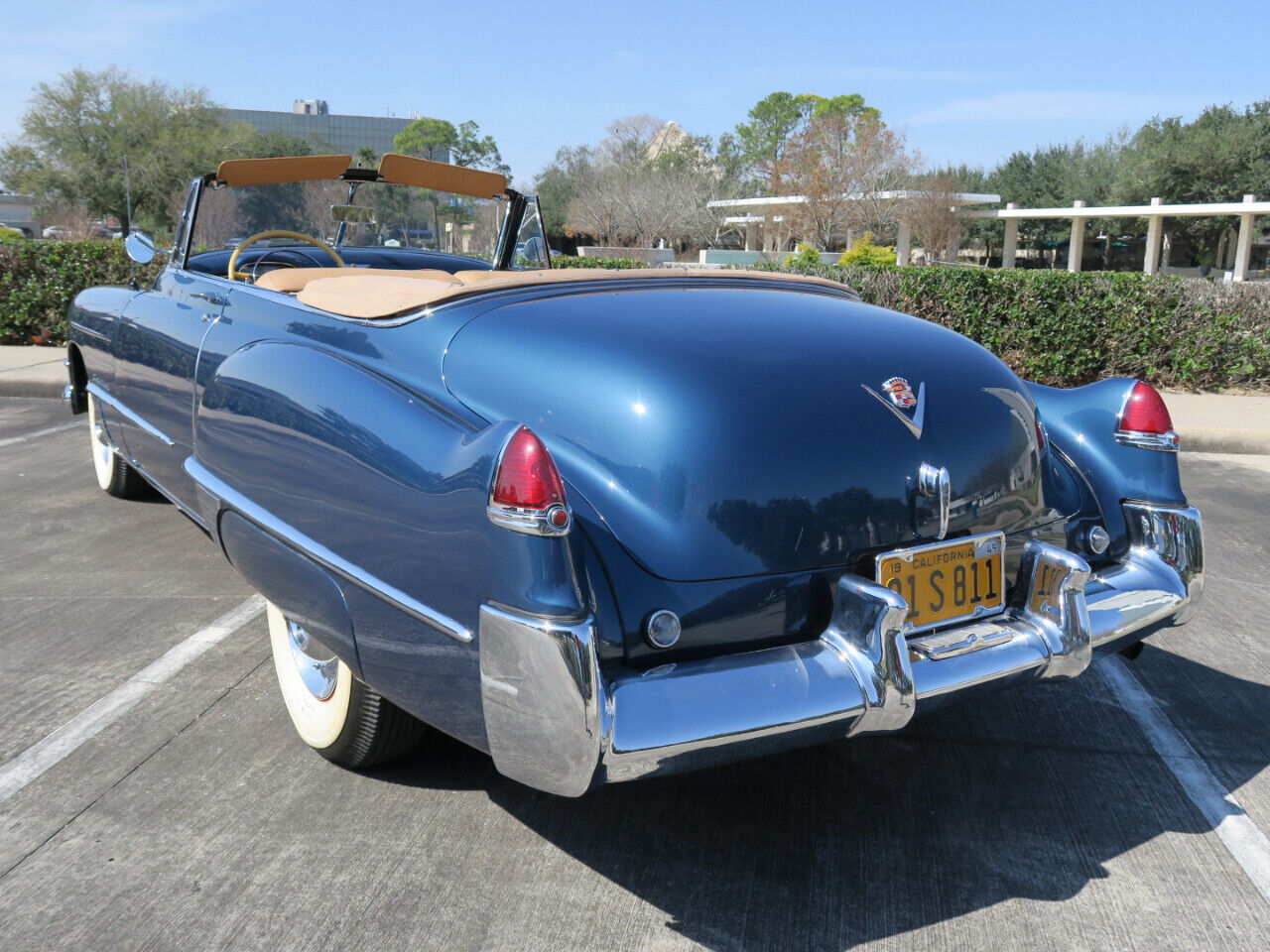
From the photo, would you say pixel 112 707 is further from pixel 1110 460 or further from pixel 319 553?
pixel 1110 460

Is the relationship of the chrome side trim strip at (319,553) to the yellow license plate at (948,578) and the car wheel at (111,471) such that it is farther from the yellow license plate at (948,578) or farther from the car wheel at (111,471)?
the car wheel at (111,471)

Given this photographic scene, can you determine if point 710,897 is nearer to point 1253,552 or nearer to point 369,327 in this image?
point 369,327

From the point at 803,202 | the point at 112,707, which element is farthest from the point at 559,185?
the point at 112,707

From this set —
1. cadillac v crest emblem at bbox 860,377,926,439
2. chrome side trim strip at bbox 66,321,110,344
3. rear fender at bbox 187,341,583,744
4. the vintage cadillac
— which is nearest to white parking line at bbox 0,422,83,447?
chrome side trim strip at bbox 66,321,110,344

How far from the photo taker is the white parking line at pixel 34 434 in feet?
23.4

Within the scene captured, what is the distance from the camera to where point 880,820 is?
2.78 meters

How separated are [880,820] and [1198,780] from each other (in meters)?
0.96

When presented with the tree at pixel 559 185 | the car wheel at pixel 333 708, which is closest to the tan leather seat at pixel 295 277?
the car wheel at pixel 333 708

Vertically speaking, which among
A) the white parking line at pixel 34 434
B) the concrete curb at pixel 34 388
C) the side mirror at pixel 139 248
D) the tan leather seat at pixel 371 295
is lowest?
the white parking line at pixel 34 434

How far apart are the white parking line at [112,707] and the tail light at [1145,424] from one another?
3057 millimetres

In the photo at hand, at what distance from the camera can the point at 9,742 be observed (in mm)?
3057

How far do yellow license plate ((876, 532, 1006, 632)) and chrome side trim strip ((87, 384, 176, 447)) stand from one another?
2693mm

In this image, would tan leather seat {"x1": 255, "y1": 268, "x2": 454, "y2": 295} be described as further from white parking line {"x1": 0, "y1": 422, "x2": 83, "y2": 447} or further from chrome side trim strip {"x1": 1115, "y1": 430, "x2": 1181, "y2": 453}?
white parking line {"x1": 0, "y1": 422, "x2": 83, "y2": 447}

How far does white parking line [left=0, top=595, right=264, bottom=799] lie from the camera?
9.55 ft
